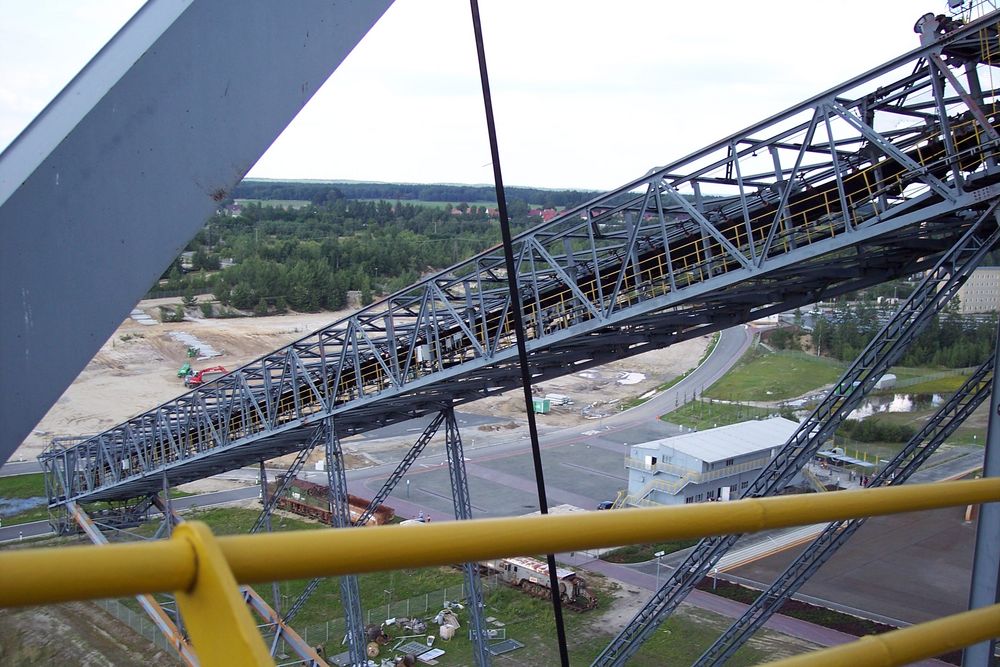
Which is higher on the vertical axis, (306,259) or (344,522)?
(306,259)

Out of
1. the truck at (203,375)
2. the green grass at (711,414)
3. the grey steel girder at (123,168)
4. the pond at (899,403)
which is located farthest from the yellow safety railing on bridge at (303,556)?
the truck at (203,375)

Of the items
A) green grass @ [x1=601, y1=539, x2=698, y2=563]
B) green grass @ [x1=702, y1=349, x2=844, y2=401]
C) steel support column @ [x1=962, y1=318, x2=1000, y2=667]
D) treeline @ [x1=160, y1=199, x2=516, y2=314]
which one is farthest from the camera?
treeline @ [x1=160, y1=199, x2=516, y2=314]

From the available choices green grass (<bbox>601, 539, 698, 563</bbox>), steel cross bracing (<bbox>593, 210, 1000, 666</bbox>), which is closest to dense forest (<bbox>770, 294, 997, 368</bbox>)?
green grass (<bbox>601, 539, 698, 563</bbox>)

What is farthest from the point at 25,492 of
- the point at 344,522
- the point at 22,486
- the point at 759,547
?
the point at 759,547

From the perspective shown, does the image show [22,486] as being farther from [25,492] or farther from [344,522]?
[344,522]

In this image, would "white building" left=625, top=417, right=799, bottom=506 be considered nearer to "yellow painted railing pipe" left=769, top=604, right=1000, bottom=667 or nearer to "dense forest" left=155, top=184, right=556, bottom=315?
"dense forest" left=155, top=184, right=556, bottom=315

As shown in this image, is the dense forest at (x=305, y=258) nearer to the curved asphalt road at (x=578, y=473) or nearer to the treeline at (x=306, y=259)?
the treeline at (x=306, y=259)
